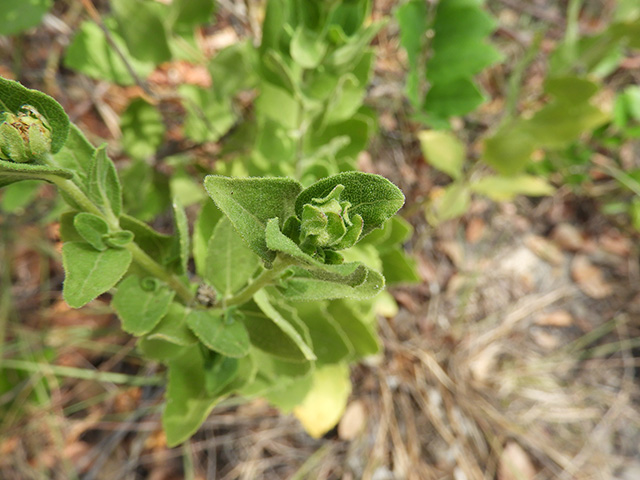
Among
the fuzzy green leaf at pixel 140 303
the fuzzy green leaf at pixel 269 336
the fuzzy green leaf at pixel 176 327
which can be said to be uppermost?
the fuzzy green leaf at pixel 140 303

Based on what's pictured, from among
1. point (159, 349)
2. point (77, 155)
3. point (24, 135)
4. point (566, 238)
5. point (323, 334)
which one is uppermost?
point (24, 135)

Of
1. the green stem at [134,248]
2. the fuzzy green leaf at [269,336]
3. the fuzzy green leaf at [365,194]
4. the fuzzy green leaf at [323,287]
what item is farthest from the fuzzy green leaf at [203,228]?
the fuzzy green leaf at [365,194]

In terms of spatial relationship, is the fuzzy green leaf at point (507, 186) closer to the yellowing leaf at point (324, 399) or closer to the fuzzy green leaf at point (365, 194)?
the yellowing leaf at point (324, 399)

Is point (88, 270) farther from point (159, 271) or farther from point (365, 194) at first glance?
point (365, 194)

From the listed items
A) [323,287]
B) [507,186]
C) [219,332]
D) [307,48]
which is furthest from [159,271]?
[507,186]

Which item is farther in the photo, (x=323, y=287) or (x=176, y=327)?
(x=176, y=327)

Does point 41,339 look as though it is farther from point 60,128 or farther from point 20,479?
point 60,128
